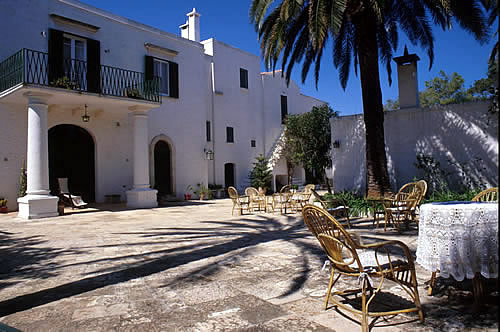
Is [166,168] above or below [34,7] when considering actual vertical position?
below

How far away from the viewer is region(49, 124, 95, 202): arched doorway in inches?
525

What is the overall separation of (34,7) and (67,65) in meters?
2.05

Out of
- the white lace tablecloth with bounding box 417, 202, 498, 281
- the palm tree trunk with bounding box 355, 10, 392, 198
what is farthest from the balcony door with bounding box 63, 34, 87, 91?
the white lace tablecloth with bounding box 417, 202, 498, 281

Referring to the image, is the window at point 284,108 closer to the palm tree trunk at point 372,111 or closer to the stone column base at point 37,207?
the palm tree trunk at point 372,111

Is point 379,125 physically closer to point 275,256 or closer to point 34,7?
point 275,256

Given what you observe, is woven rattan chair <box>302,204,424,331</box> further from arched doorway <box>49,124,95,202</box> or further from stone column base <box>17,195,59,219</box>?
arched doorway <box>49,124,95,202</box>

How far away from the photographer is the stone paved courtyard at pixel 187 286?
2.85 m

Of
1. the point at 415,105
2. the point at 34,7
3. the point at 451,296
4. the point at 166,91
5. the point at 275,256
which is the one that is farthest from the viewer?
the point at 166,91

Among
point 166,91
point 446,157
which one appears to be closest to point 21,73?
point 166,91

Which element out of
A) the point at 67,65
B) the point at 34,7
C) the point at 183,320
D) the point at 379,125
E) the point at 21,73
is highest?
the point at 34,7

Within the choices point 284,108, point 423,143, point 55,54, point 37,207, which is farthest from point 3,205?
point 284,108

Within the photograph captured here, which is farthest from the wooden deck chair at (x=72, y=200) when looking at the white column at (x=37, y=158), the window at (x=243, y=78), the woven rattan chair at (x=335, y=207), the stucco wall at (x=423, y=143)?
the window at (x=243, y=78)

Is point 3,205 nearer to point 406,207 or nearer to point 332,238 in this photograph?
point 406,207

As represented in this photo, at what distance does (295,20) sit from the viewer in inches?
390
